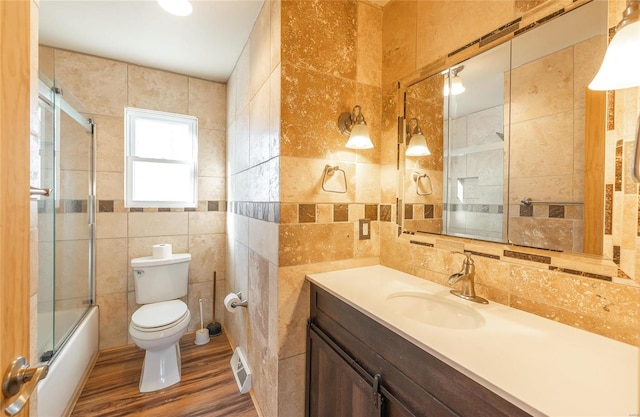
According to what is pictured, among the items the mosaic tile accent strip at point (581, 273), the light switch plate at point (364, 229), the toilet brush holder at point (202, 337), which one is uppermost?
the light switch plate at point (364, 229)

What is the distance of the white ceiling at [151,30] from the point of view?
1601 mm

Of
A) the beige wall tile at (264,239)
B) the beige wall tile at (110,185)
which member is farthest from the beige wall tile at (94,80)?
the beige wall tile at (264,239)

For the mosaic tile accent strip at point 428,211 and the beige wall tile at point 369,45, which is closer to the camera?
the mosaic tile accent strip at point 428,211

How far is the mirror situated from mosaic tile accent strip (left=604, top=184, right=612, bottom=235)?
0.11ft

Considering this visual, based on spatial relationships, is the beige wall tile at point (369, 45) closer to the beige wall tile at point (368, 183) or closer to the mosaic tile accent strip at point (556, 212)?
the beige wall tile at point (368, 183)

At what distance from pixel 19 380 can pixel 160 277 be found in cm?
188

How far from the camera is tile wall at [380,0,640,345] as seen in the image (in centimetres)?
73

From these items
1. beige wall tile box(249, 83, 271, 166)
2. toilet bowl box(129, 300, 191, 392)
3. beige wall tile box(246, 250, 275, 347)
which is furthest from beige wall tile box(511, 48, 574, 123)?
toilet bowl box(129, 300, 191, 392)

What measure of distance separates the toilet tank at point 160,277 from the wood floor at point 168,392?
20.0 inches

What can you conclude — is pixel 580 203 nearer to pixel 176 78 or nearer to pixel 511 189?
pixel 511 189

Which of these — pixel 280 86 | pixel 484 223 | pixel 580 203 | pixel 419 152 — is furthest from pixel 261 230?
pixel 580 203

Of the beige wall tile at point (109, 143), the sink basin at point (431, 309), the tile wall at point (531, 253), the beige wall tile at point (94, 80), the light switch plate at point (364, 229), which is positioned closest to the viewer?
the tile wall at point (531, 253)

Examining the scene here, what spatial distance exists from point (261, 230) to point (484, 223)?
1.14 meters

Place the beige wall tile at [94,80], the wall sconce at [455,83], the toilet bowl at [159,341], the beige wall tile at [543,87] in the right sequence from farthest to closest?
the beige wall tile at [94,80] < the toilet bowl at [159,341] < the wall sconce at [455,83] < the beige wall tile at [543,87]
